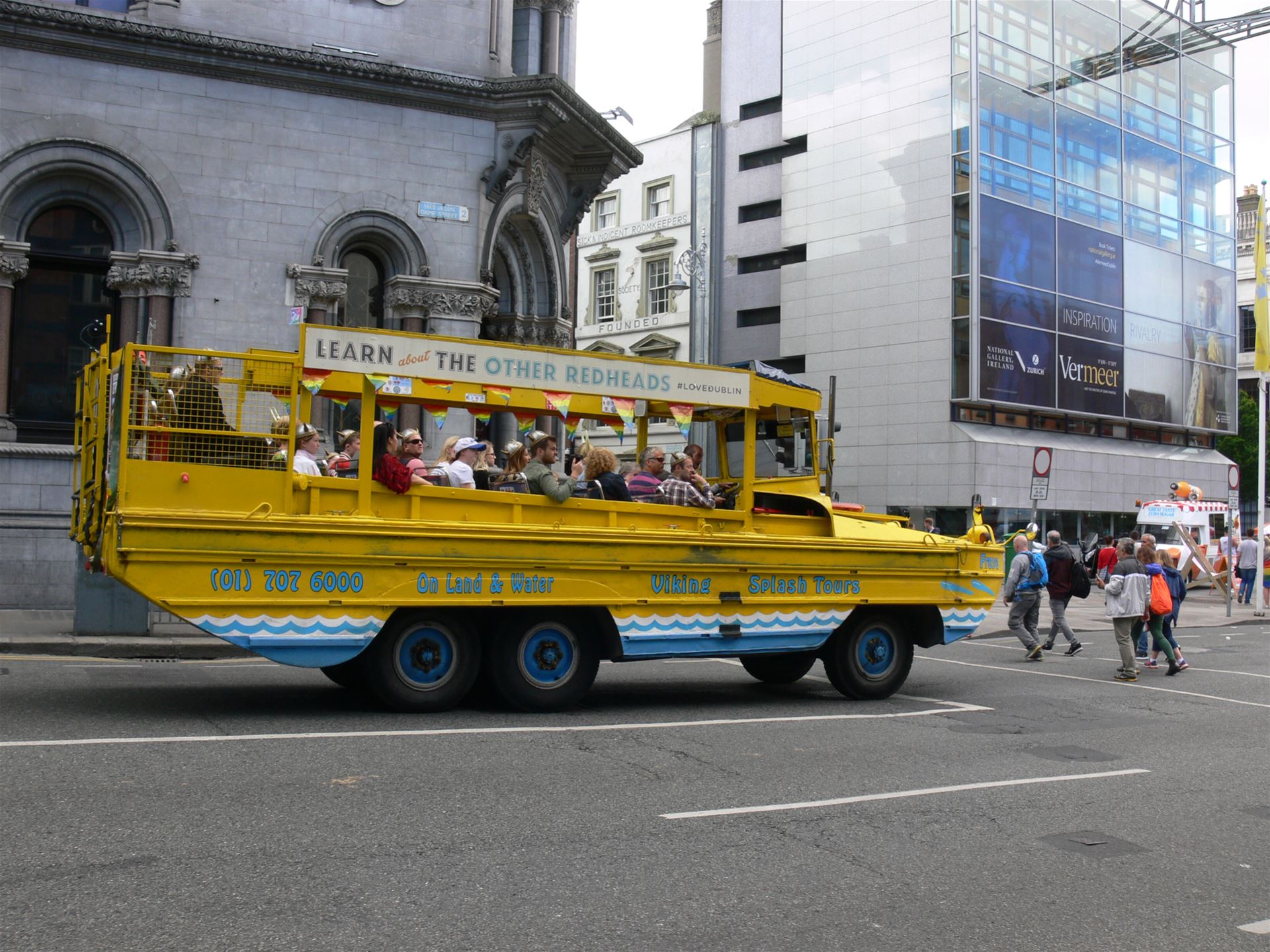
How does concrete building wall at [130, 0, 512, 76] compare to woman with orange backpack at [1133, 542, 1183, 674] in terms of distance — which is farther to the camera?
concrete building wall at [130, 0, 512, 76]

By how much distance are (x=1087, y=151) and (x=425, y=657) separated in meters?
37.3

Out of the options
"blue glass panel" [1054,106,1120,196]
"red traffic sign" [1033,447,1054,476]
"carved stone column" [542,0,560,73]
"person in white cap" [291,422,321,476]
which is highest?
"blue glass panel" [1054,106,1120,196]

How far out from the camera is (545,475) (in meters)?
9.71

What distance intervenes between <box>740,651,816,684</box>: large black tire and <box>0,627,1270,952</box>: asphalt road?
142 cm

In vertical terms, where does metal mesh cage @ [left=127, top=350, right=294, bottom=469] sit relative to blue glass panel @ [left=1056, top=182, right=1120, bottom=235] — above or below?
below

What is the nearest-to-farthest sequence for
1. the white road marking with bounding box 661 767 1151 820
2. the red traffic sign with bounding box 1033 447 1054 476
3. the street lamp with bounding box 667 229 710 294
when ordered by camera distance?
the white road marking with bounding box 661 767 1151 820, the red traffic sign with bounding box 1033 447 1054 476, the street lamp with bounding box 667 229 710 294

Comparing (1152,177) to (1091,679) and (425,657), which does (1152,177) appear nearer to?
(1091,679)

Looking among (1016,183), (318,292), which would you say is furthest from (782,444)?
(1016,183)

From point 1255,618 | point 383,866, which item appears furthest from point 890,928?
point 1255,618

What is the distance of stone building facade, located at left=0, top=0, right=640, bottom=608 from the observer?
17688 mm

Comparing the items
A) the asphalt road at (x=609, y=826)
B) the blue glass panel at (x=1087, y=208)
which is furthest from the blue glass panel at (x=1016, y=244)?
the asphalt road at (x=609, y=826)

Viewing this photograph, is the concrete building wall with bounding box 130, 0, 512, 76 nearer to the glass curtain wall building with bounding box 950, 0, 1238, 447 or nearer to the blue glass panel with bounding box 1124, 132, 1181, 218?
the glass curtain wall building with bounding box 950, 0, 1238, 447

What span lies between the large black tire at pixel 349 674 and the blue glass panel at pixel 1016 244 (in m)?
30.9

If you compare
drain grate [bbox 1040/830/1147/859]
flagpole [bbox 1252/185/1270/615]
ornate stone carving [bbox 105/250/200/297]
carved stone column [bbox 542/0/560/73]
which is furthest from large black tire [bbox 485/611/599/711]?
flagpole [bbox 1252/185/1270/615]
